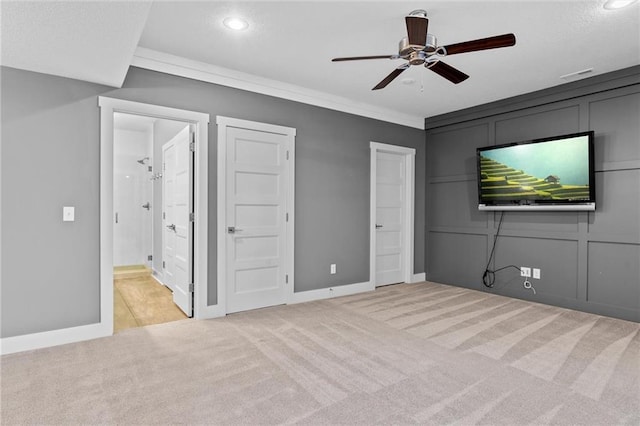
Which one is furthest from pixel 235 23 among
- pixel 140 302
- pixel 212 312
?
pixel 140 302

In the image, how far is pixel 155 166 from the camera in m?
5.94

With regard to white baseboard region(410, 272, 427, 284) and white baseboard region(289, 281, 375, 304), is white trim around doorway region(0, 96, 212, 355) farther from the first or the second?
white baseboard region(410, 272, 427, 284)

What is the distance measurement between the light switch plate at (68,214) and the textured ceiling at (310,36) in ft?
3.62

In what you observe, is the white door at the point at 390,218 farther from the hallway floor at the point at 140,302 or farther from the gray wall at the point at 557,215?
the hallway floor at the point at 140,302

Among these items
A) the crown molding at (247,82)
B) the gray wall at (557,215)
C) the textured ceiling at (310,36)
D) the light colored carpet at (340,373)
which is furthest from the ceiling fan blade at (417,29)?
the gray wall at (557,215)

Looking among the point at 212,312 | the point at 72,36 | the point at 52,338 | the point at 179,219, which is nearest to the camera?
the point at 72,36

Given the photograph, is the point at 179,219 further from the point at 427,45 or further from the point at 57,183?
the point at 427,45

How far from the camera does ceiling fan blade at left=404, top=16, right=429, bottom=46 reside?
7.32 feet

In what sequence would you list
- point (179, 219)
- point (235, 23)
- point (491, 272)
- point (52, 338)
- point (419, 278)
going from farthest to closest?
1. point (419, 278)
2. point (491, 272)
3. point (179, 219)
4. point (52, 338)
5. point (235, 23)

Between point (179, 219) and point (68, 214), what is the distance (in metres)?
1.31

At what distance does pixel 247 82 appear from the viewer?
3832mm

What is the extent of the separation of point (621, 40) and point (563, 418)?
3.10 metres

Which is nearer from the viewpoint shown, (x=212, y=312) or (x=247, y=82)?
(x=212, y=312)

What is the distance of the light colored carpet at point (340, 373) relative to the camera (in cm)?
198
